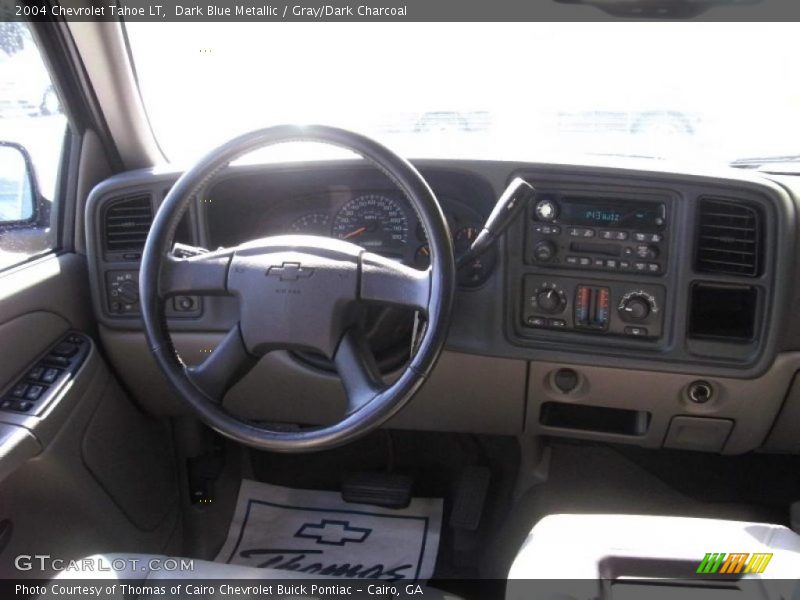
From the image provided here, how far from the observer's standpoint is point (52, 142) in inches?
77.7

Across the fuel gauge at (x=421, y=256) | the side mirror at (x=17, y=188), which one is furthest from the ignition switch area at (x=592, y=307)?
the side mirror at (x=17, y=188)

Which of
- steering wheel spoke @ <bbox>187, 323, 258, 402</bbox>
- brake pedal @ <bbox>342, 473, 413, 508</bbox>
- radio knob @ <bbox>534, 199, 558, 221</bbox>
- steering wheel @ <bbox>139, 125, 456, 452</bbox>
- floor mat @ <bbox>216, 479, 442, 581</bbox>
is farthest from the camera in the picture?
brake pedal @ <bbox>342, 473, 413, 508</bbox>

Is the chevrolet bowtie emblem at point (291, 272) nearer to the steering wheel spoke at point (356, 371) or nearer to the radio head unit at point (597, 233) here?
the steering wheel spoke at point (356, 371)

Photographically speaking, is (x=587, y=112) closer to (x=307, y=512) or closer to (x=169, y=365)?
(x=169, y=365)

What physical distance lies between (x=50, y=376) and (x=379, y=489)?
952 mm

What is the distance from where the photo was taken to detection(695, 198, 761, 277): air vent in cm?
164

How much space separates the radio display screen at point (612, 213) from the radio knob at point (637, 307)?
158mm

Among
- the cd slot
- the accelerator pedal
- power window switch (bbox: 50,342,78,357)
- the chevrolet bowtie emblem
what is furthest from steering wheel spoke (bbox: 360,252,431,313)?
the accelerator pedal

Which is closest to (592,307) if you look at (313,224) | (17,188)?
(313,224)

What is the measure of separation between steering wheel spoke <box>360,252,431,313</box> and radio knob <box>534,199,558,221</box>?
45 cm

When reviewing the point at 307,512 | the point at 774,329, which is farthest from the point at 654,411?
the point at 307,512

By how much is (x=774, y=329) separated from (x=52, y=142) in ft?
5.87

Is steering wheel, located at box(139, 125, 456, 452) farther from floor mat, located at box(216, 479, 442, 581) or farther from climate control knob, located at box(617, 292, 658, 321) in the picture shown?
floor mat, located at box(216, 479, 442, 581)

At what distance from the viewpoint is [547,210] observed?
1717 millimetres
